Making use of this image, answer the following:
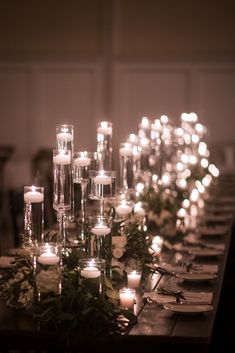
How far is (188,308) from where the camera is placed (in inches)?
133

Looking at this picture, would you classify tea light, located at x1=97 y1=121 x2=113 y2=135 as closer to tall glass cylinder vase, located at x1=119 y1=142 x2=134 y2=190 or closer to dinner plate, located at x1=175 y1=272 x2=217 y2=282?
tall glass cylinder vase, located at x1=119 y1=142 x2=134 y2=190

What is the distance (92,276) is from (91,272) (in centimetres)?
2

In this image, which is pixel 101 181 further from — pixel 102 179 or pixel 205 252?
pixel 205 252

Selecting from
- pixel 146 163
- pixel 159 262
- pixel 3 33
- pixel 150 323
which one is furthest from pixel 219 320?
pixel 3 33

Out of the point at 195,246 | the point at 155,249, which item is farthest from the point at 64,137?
the point at 195,246

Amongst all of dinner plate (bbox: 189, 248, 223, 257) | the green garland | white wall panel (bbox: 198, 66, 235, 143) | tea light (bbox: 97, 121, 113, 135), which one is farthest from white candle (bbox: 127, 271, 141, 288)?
white wall panel (bbox: 198, 66, 235, 143)

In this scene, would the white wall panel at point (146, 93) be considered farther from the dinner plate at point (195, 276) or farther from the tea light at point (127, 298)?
the tea light at point (127, 298)

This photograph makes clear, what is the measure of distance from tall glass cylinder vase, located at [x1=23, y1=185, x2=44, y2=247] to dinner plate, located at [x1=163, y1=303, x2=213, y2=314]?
580mm

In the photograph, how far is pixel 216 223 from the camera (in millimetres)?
6379

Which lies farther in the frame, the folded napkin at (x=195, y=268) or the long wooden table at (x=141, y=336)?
the folded napkin at (x=195, y=268)

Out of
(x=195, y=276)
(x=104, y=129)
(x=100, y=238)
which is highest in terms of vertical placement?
(x=104, y=129)

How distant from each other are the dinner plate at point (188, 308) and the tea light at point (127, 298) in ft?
0.51

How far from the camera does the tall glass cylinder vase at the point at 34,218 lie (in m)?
3.46

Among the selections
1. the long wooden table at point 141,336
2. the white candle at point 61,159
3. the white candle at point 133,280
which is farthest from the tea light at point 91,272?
the white candle at point 61,159
